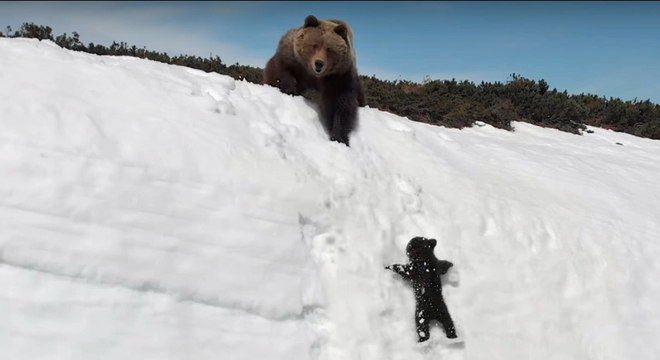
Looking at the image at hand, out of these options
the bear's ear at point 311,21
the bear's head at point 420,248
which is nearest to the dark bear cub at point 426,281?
the bear's head at point 420,248

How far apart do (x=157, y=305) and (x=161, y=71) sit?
226 cm

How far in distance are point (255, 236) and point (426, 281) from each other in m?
1.31

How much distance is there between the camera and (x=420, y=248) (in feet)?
11.7

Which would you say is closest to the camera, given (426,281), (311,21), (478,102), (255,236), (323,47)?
(255,236)

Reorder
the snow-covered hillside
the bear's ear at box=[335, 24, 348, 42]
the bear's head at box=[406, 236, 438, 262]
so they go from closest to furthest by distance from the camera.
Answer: the snow-covered hillside → the bear's head at box=[406, 236, 438, 262] → the bear's ear at box=[335, 24, 348, 42]

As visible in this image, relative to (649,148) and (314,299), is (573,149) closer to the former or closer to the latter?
(649,148)

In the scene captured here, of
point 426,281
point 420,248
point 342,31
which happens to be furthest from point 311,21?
point 426,281

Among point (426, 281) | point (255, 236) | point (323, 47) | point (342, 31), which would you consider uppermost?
point (342, 31)

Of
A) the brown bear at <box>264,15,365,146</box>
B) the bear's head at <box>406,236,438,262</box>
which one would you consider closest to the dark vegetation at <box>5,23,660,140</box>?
the brown bear at <box>264,15,365,146</box>

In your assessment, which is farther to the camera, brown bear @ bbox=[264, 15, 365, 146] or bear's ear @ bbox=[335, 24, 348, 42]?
bear's ear @ bbox=[335, 24, 348, 42]

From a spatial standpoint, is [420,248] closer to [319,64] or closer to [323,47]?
[319,64]

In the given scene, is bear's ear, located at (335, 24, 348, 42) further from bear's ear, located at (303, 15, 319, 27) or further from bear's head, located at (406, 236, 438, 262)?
bear's head, located at (406, 236, 438, 262)

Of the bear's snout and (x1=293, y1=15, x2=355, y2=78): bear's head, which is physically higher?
(x1=293, y1=15, x2=355, y2=78): bear's head

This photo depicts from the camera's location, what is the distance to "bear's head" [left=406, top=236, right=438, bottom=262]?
138 inches
